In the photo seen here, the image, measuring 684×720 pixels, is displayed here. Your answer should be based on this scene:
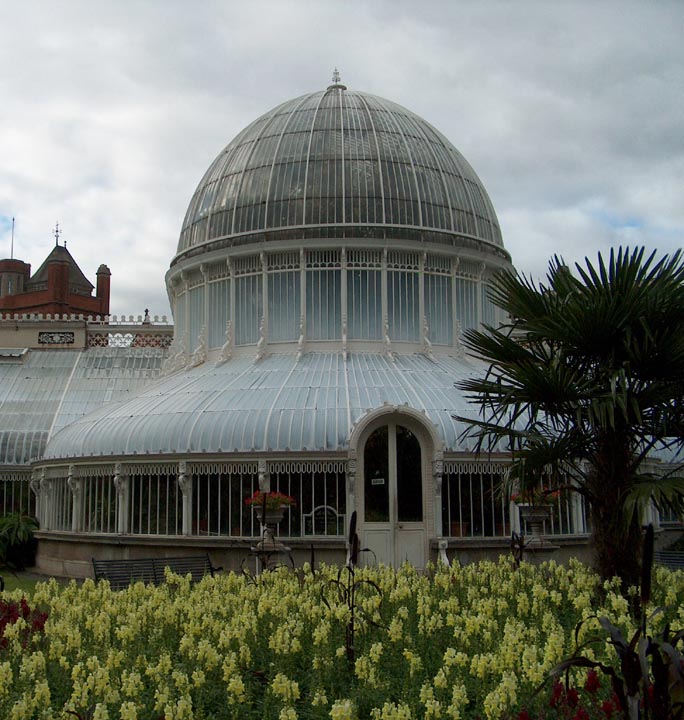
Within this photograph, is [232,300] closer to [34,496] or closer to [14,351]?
[34,496]

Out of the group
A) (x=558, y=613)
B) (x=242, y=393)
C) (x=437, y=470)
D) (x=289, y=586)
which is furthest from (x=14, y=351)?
(x=558, y=613)

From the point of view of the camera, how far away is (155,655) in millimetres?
9383

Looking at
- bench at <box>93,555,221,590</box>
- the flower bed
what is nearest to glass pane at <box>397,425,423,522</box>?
bench at <box>93,555,221,590</box>

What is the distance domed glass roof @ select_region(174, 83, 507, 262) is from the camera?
26.8 meters

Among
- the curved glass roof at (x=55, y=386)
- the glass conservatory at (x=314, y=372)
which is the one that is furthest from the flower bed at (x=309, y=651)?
the curved glass roof at (x=55, y=386)

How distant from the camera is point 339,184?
1061 inches

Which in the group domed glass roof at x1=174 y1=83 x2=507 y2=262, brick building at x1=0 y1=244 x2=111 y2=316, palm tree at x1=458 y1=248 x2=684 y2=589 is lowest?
palm tree at x1=458 y1=248 x2=684 y2=589

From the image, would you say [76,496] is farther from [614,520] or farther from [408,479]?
[614,520]

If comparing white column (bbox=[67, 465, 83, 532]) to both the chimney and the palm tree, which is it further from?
the chimney

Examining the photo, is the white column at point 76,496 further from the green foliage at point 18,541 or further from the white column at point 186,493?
the white column at point 186,493

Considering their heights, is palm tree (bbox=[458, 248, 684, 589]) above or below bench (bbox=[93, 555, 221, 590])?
above

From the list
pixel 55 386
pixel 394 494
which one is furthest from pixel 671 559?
pixel 55 386

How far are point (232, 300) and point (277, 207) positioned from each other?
306 centimetres

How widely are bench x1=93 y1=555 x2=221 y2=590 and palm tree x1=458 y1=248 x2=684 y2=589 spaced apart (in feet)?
27.5
